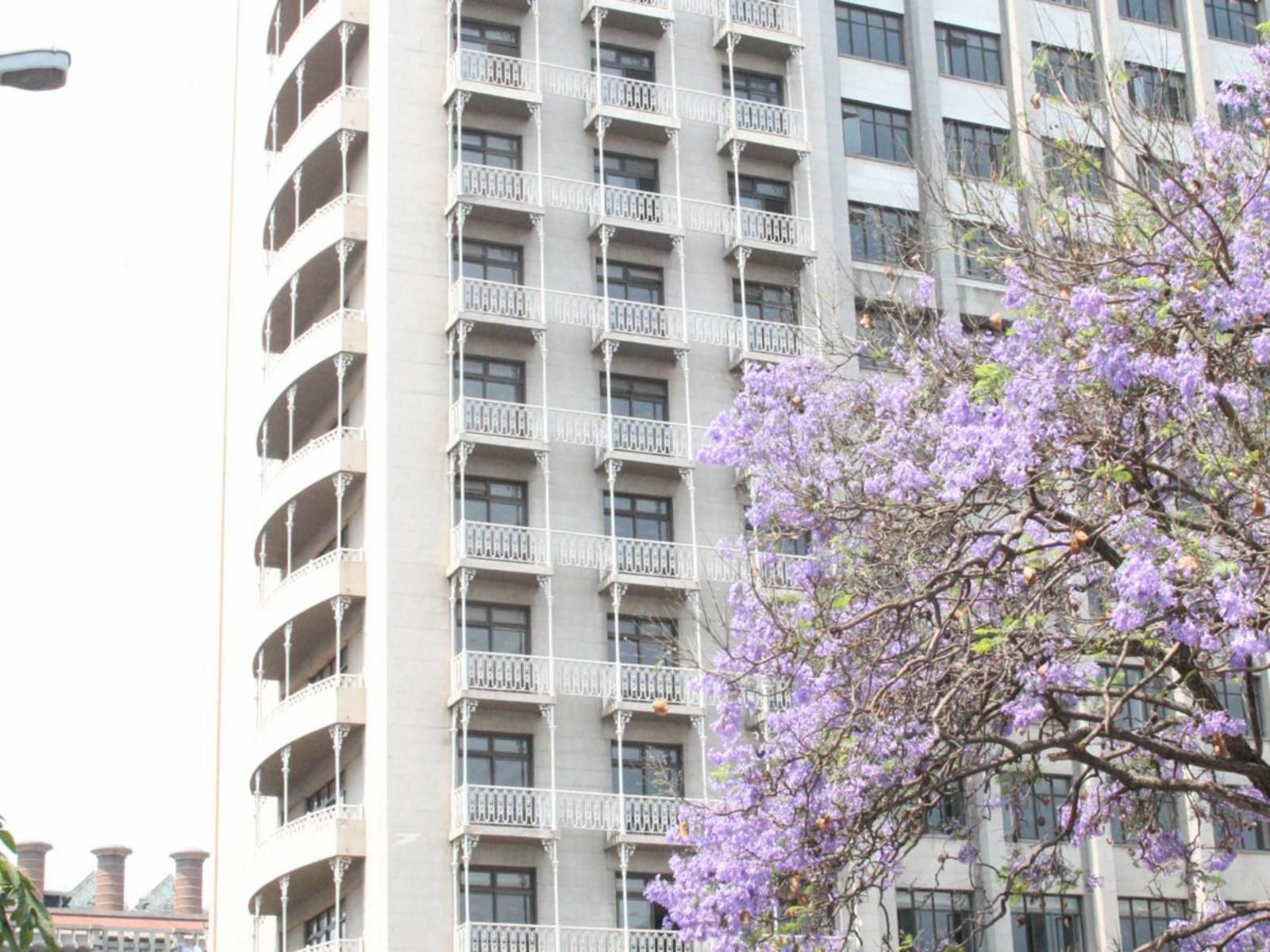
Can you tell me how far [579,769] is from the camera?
41.9 metres

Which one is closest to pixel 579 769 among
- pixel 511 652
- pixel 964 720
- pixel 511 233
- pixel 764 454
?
pixel 511 652

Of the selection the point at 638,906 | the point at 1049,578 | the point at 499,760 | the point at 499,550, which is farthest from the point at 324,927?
the point at 1049,578

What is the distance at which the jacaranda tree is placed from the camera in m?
20.8

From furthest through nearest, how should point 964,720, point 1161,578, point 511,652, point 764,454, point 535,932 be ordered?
point 511,652, point 535,932, point 764,454, point 964,720, point 1161,578

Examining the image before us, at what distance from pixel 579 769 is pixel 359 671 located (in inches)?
192

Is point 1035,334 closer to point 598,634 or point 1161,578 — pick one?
point 1161,578

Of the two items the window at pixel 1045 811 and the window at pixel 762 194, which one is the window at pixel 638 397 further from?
the window at pixel 1045 811

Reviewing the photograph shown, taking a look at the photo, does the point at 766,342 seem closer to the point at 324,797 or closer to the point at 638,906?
the point at 638,906

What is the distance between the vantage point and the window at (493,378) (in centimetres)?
4438

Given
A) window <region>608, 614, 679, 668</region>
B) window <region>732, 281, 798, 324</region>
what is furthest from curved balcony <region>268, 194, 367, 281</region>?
window <region>608, 614, 679, 668</region>

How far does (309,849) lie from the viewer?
4178cm

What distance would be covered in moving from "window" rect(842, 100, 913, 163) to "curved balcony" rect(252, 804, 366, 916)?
19.4 m

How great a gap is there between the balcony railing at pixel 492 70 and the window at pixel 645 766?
46.3 ft

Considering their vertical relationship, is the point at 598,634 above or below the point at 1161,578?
above
